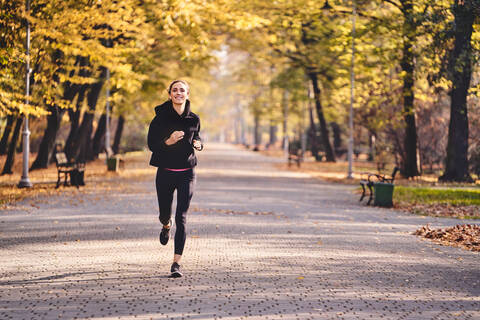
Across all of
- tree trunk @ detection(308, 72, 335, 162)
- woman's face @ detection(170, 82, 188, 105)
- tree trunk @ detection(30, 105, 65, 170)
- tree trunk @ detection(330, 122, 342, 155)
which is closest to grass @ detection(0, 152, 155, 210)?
tree trunk @ detection(30, 105, 65, 170)

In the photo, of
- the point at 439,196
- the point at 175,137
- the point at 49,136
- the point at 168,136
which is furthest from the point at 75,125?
the point at 175,137

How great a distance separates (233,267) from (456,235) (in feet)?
16.2

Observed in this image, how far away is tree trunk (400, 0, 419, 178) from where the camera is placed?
21875 millimetres

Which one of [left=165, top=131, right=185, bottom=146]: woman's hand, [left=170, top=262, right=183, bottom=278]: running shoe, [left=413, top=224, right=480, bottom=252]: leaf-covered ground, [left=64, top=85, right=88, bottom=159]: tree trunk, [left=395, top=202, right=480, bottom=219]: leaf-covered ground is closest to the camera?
[left=165, top=131, right=185, bottom=146]: woman's hand

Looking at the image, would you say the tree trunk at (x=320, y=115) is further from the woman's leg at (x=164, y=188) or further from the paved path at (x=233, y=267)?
the woman's leg at (x=164, y=188)

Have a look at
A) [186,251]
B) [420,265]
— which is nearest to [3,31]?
[186,251]

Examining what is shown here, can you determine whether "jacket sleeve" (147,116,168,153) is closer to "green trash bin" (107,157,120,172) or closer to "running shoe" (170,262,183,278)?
"running shoe" (170,262,183,278)

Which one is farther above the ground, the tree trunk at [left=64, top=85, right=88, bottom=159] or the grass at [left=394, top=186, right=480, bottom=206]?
the tree trunk at [left=64, top=85, right=88, bottom=159]

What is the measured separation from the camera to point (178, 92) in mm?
6914

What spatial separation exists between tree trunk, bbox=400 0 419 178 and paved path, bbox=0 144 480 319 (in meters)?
9.37

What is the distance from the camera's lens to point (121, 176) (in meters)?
25.7

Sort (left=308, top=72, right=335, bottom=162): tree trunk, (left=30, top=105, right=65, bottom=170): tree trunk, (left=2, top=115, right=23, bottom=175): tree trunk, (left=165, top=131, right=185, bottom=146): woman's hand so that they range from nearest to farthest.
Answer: (left=165, top=131, right=185, bottom=146): woman's hand
(left=2, top=115, right=23, bottom=175): tree trunk
(left=30, top=105, right=65, bottom=170): tree trunk
(left=308, top=72, right=335, bottom=162): tree trunk

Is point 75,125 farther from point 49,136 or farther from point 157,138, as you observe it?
point 157,138

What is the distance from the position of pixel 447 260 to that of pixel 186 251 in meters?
3.46
